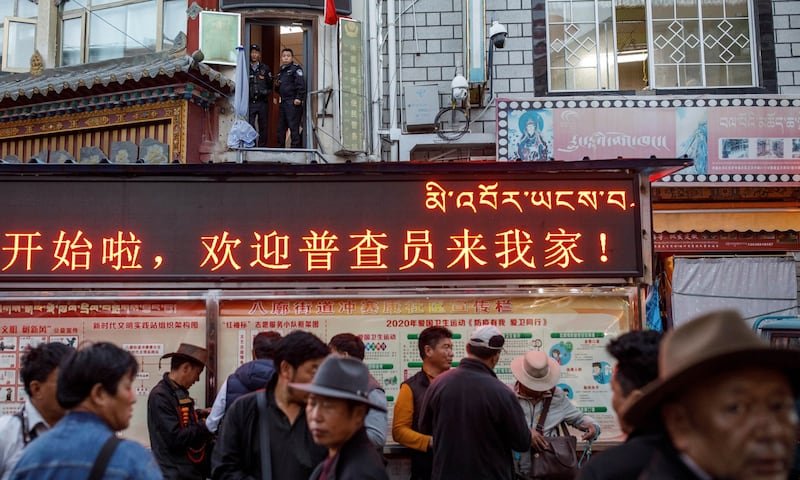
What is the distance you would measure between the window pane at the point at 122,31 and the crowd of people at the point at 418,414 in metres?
7.48

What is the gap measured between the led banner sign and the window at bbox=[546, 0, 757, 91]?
5987 mm

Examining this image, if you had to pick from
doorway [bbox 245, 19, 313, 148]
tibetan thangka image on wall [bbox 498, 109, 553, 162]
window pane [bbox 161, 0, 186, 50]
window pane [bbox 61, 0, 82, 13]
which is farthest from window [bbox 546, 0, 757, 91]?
window pane [bbox 61, 0, 82, 13]

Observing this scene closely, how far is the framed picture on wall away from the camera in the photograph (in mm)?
11172

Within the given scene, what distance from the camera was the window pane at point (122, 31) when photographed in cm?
1207

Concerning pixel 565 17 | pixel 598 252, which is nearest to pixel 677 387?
pixel 598 252

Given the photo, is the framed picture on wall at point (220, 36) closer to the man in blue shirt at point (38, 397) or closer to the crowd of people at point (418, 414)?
the crowd of people at point (418, 414)

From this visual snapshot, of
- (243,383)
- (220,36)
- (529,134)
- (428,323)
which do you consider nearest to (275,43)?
(220,36)

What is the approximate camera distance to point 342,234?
257 inches

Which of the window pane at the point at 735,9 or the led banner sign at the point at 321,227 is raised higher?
the window pane at the point at 735,9

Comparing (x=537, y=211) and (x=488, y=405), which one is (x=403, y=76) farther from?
(x=488, y=405)

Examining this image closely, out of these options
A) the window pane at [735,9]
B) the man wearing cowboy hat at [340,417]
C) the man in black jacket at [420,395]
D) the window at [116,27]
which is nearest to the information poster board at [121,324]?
the man in black jacket at [420,395]

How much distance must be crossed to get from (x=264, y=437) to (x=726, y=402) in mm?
2606

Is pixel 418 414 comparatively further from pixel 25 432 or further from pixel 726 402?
pixel 726 402

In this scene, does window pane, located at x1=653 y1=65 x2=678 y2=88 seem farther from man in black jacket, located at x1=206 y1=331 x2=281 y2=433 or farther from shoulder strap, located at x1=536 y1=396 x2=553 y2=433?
man in black jacket, located at x1=206 y1=331 x2=281 y2=433
